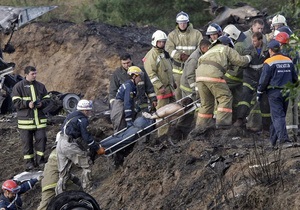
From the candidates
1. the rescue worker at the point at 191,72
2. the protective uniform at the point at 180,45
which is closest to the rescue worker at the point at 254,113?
the rescue worker at the point at 191,72

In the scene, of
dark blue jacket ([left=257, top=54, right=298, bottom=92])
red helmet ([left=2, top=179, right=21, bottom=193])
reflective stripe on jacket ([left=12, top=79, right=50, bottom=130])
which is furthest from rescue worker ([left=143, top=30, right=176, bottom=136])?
red helmet ([left=2, top=179, right=21, bottom=193])

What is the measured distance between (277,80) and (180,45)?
408 cm

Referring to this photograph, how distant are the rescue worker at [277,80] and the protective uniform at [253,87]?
117 cm

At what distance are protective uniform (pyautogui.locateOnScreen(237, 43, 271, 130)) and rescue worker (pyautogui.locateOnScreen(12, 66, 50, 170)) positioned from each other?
4.12 metres

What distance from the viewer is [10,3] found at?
1292 inches

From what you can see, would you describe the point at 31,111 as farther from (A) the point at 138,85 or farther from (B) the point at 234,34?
(B) the point at 234,34

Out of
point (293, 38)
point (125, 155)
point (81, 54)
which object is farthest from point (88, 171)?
point (81, 54)

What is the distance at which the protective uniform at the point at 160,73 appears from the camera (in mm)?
15688

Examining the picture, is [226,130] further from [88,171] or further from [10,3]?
[10,3]

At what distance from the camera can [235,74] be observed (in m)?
14.7

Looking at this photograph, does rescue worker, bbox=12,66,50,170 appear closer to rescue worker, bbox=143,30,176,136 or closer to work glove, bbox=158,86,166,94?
rescue worker, bbox=143,30,176,136

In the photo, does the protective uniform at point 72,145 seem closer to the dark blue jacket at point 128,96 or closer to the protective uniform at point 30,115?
the dark blue jacket at point 128,96

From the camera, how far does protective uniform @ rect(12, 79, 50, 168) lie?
16297 mm

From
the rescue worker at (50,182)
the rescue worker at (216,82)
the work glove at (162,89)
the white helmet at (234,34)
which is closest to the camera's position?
the rescue worker at (50,182)
